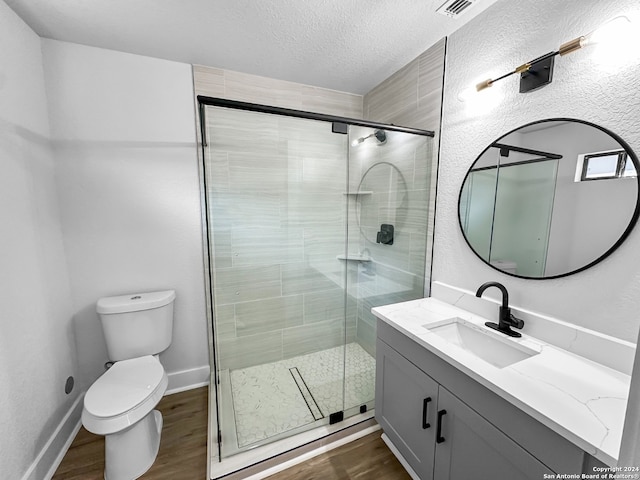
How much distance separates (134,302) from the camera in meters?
1.74

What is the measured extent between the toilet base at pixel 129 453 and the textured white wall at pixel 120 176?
0.71 meters

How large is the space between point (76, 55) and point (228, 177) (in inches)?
48.2

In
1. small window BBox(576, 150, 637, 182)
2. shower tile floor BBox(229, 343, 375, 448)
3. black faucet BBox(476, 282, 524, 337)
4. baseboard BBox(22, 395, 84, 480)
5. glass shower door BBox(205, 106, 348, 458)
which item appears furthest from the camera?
shower tile floor BBox(229, 343, 375, 448)

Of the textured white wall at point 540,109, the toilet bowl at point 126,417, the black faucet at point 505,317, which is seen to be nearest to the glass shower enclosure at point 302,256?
the textured white wall at point 540,109

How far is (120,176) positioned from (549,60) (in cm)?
247

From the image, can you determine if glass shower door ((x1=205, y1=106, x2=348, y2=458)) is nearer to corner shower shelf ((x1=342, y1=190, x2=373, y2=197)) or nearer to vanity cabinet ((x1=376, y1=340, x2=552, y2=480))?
corner shower shelf ((x1=342, y1=190, x2=373, y2=197))

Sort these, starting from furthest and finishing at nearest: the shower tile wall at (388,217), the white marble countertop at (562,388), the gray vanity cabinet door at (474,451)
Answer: the shower tile wall at (388,217) < the gray vanity cabinet door at (474,451) < the white marble countertop at (562,388)

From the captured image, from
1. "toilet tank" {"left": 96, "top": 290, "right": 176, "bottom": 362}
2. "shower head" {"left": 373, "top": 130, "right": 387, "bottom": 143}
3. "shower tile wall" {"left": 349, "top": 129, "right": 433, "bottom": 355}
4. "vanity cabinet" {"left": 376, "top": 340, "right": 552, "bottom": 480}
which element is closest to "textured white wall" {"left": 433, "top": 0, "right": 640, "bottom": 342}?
"shower tile wall" {"left": 349, "top": 129, "right": 433, "bottom": 355}

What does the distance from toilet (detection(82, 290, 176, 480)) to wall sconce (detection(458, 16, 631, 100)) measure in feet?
7.74

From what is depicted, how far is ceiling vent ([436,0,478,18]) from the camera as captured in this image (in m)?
1.30

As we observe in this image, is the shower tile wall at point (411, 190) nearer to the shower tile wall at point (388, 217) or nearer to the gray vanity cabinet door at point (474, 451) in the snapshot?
the shower tile wall at point (388, 217)

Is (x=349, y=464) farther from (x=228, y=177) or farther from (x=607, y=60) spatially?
(x=607, y=60)

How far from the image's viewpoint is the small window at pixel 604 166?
37.7 inches

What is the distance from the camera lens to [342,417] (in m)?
1.75
